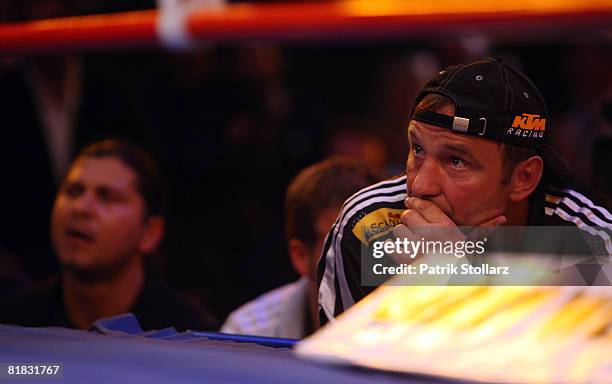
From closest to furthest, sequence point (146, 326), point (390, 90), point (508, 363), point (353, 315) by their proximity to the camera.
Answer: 1. point (508, 363)
2. point (353, 315)
3. point (146, 326)
4. point (390, 90)

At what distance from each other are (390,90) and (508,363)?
2.64m

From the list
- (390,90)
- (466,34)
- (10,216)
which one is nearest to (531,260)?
(466,34)

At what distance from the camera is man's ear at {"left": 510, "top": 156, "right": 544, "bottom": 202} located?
1440 millimetres

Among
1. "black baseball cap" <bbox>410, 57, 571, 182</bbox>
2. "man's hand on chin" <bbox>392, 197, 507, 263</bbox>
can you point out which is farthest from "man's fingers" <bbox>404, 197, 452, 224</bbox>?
"black baseball cap" <bbox>410, 57, 571, 182</bbox>

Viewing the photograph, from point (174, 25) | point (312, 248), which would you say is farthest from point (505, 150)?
point (174, 25)

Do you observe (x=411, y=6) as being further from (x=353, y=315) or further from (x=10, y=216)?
(x=10, y=216)

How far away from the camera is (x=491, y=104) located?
53.8 inches

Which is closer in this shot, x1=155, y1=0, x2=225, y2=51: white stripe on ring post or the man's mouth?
x1=155, y1=0, x2=225, y2=51: white stripe on ring post

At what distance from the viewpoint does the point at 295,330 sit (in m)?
1.98

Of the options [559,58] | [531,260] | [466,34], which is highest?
[559,58]

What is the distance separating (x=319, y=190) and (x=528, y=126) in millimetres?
617

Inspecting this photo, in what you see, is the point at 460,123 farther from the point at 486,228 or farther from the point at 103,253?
the point at 103,253

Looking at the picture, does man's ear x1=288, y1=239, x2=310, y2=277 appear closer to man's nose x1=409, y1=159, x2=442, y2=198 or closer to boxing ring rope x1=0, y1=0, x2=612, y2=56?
boxing ring rope x1=0, y1=0, x2=612, y2=56

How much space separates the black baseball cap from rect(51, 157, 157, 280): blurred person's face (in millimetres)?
891
